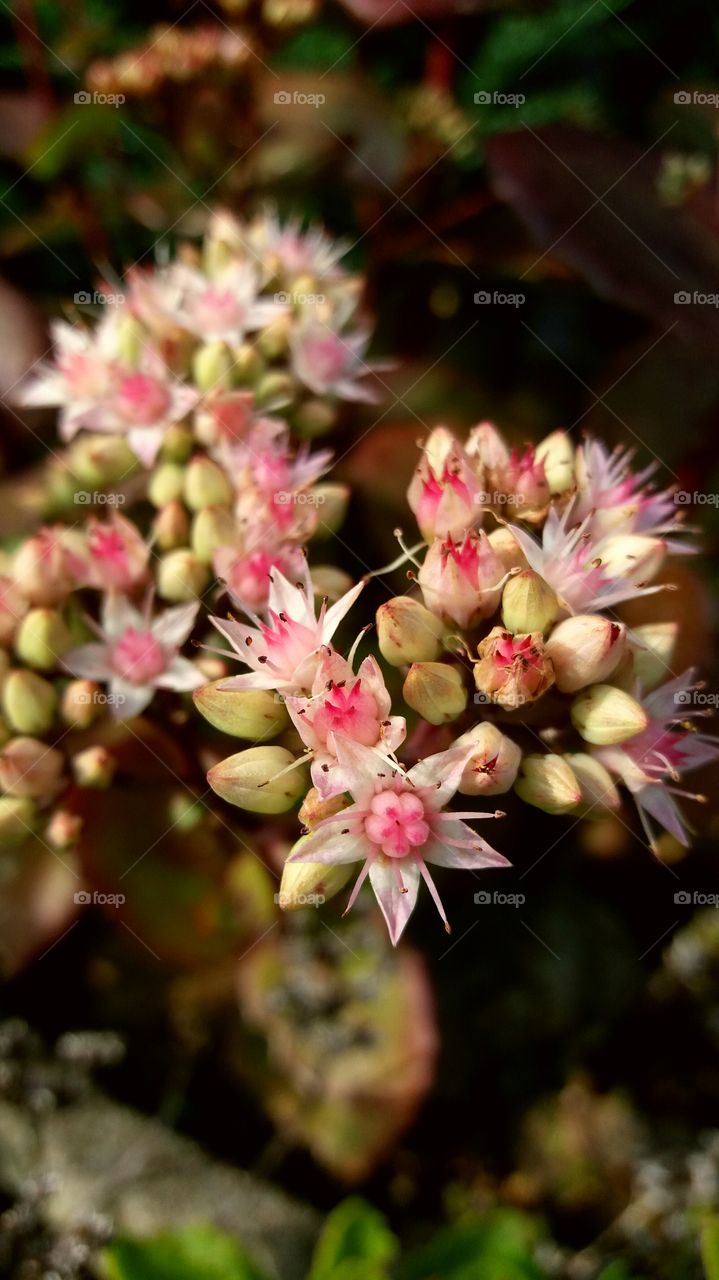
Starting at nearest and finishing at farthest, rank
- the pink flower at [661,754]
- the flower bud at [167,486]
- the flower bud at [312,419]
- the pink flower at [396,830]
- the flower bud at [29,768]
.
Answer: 1. the pink flower at [396,830]
2. the pink flower at [661,754]
3. the flower bud at [29,768]
4. the flower bud at [167,486]
5. the flower bud at [312,419]

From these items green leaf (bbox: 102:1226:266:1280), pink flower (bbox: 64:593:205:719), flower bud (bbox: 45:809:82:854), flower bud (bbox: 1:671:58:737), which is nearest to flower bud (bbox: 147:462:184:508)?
pink flower (bbox: 64:593:205:719)

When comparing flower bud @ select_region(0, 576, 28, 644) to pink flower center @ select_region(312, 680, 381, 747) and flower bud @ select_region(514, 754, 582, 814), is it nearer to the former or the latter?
pink flower center @ select_region(312, 680, 381, 747)

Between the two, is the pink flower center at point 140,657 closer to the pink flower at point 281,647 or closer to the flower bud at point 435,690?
the pink flower at point 281,647

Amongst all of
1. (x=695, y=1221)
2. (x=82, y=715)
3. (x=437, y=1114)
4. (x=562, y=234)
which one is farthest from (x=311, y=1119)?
(x=562, y=234)

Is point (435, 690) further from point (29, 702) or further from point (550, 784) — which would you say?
point (29, 702)

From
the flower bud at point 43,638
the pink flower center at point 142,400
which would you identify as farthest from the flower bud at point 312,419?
the flower bud at point 43,638

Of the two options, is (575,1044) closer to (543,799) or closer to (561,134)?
(543,799)
